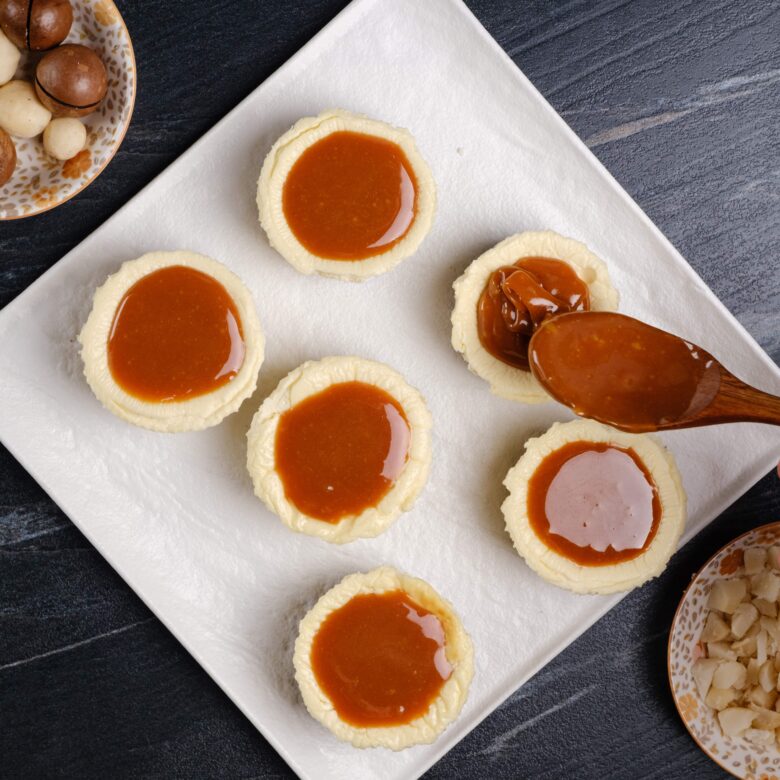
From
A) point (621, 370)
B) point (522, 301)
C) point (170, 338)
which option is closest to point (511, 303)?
point (522, 301)

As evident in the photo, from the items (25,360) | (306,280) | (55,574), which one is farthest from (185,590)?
(306,280)

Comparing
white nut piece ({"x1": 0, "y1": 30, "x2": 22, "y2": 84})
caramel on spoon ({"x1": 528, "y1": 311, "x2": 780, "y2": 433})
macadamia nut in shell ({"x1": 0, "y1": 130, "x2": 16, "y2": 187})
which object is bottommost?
caramel on spoon ({"x1": 528, "y1": 311, "x2": 780, "y2": 433})

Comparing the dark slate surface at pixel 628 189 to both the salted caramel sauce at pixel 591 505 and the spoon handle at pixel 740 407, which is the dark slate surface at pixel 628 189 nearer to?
the salted caramel sauce at pixel 591 505

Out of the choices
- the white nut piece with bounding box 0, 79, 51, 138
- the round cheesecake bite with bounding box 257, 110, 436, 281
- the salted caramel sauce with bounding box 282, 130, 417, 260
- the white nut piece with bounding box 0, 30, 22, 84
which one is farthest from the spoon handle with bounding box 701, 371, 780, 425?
the white nut piece with bounding box 0, 30, 22, 84

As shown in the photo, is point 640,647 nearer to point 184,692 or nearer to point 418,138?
point 184,692

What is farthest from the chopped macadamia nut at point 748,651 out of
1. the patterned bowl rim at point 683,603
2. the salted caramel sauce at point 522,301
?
the salted caramel sauce at point 522,301

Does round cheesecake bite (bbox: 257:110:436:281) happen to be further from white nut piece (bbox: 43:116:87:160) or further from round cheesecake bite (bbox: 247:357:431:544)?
white nut piece (bbox: 43:116:87:160)
